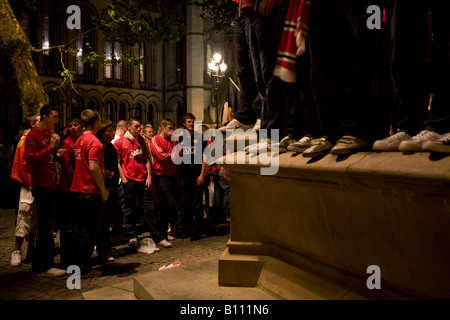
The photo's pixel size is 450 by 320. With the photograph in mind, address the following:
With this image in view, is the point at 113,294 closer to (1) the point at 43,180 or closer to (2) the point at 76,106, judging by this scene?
(1) the point at 43,180

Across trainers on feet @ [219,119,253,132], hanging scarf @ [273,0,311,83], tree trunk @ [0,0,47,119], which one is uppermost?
tree trunk @ [0,0,47,119]

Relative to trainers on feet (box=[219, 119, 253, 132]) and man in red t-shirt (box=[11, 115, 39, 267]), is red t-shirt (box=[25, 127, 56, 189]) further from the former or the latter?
trainers on feet (box=[219, 119, 253, 132])

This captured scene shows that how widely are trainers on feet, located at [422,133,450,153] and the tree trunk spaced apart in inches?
351

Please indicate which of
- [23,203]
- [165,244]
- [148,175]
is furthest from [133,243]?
[23,203]

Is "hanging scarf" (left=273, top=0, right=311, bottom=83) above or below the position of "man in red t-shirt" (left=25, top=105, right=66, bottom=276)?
above

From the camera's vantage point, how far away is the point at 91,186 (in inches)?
197

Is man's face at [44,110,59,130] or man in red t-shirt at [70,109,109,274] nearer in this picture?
man in red t-shirt at [70,109,109,274]

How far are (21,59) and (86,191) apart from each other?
5900 millimetres

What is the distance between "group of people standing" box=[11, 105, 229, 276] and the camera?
5016 millimetres

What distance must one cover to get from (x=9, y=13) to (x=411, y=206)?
10.00m

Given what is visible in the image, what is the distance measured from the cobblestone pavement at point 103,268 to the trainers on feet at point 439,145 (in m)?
2.68

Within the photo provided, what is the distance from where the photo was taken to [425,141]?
1.88 meters

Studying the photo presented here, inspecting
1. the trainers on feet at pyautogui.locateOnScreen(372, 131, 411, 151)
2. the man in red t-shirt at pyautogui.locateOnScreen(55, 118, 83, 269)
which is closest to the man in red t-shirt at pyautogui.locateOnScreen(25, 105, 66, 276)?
the man in red t-shirt at pyautogui.locateOnScreen(55, 118, 83, 269)
